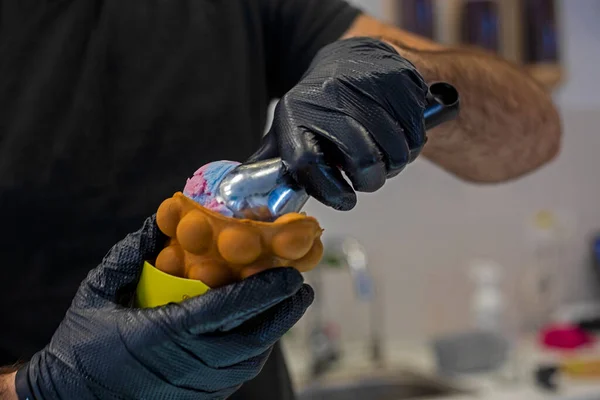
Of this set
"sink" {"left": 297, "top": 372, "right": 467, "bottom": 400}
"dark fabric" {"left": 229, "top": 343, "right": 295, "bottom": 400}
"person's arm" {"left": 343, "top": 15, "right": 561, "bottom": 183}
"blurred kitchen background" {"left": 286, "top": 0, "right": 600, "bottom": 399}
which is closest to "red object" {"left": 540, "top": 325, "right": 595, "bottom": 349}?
"blurred kitchen background" {"left": 286, "top": 0, "right": 600, "bottom": 399}

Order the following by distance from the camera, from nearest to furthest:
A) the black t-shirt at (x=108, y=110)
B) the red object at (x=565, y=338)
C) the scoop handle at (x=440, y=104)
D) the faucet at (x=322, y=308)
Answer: the scoop handle at (x=440, y=104), the black t-shirt at (x=108, y=110), the faucet at (x=322, y=308), the red object at (x=565, y=338)

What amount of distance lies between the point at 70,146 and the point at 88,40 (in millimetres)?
142

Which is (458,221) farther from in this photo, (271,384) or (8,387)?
(8,387)

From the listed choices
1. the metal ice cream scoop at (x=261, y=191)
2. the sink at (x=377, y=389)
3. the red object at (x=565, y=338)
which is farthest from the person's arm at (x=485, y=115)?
the red object at (x=565, y=338)

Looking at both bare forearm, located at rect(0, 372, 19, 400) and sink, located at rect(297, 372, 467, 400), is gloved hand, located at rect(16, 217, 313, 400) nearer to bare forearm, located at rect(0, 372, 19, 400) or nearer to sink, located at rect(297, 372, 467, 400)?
bare forearm, located at rect(0, 372, 19, 400)

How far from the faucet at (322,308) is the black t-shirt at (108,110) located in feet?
2.02

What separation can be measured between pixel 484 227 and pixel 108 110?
1253 mm

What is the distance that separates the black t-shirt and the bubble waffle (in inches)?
11.5

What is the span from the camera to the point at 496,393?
130 cm

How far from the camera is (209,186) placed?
0.48 metres

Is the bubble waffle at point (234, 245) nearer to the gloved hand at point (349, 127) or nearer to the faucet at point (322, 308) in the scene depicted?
the gloved hand at point (349, 127)

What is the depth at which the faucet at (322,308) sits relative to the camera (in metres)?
1.40

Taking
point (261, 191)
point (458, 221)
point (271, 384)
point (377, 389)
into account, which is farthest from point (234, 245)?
point (458, 221)

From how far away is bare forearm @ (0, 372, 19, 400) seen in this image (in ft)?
1.68
